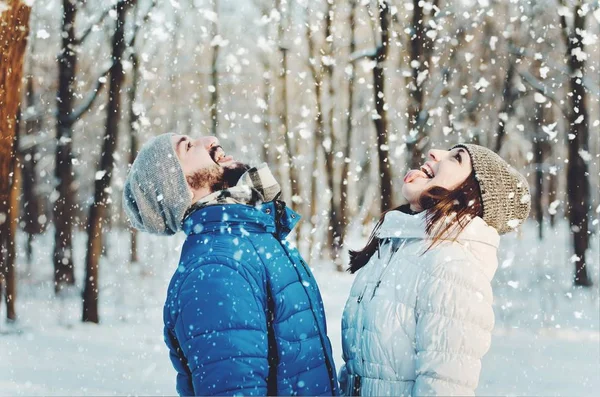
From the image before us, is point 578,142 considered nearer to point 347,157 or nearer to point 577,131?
point 577,131

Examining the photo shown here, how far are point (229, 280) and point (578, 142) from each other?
40.2 ft

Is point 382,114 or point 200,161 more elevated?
point 382,114

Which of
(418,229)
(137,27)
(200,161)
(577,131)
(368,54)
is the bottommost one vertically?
(418,229)

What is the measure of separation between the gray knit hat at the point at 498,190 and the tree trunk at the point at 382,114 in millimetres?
6957

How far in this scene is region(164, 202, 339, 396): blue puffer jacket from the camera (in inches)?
87.7

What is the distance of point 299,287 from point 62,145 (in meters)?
10.1

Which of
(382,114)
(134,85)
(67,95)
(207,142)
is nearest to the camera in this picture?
(207,142)

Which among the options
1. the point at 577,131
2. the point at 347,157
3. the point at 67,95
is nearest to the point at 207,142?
the point at 67,95

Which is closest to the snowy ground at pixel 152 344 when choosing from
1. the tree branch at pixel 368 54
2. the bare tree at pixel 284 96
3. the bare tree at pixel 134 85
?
the bare tree at pixel 134 85

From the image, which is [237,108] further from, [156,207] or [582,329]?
[156,207]

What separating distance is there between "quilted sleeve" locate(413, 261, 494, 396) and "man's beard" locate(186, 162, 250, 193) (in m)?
1.03

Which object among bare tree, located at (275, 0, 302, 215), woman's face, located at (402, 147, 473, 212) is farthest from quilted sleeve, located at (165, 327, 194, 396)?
bare tree, located at (275, 0, 302, 215)

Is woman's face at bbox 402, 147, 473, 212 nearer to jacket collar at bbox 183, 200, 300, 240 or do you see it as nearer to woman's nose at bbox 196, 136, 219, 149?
jacket collar at bbox 183, 200, 300, 240

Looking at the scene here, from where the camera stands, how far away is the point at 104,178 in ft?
34.7
